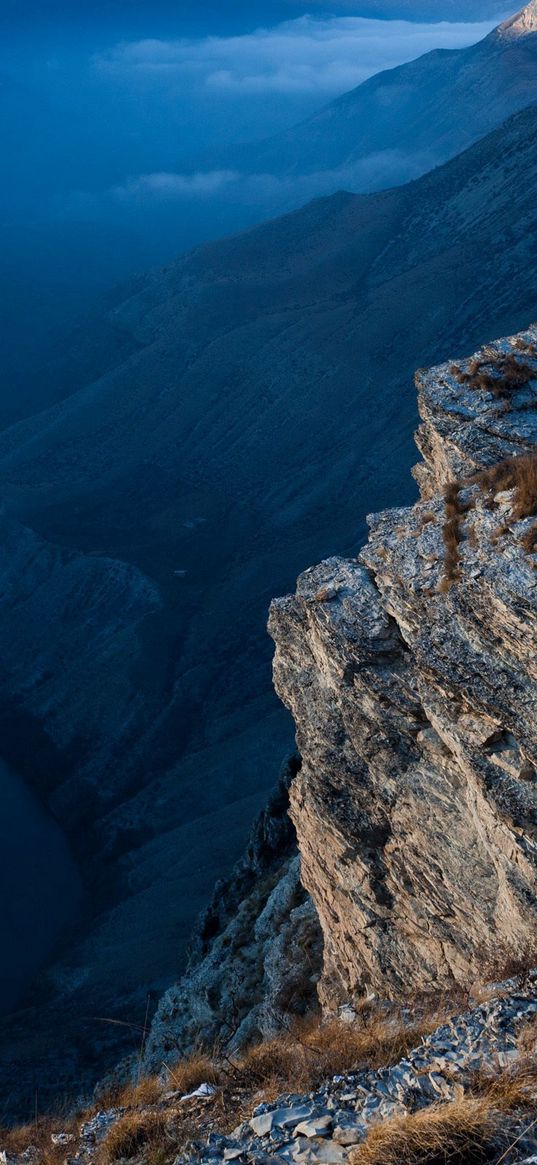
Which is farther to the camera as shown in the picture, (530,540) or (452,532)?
(452,532)

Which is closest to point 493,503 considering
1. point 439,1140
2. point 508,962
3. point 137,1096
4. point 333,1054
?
point 508,962

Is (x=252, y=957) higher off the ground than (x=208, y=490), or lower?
lower

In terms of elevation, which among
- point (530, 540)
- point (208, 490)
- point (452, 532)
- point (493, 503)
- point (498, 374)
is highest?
point (208, 490)

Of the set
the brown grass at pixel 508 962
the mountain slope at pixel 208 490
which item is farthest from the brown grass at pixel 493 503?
the mountain slope at pixel 208 490

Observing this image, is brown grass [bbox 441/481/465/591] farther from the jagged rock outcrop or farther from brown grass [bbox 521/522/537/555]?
the jagged rock outcrop

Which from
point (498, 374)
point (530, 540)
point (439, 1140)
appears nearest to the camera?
point (439, 1140)

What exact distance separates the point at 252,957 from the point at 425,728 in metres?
11.4

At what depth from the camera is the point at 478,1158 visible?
685 cm

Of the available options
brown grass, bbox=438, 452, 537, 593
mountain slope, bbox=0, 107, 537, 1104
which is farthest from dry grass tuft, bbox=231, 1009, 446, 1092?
mountain slope, bbox=0, 107, 537, 1104

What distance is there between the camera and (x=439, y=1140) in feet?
22.3

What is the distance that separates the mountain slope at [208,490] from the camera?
43.7 m

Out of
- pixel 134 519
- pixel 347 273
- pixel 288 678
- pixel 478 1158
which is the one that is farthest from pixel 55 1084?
pixel 347 273

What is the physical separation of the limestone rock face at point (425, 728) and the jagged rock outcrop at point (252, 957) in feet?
6.75

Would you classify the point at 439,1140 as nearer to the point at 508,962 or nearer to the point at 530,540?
the point at 508,962
